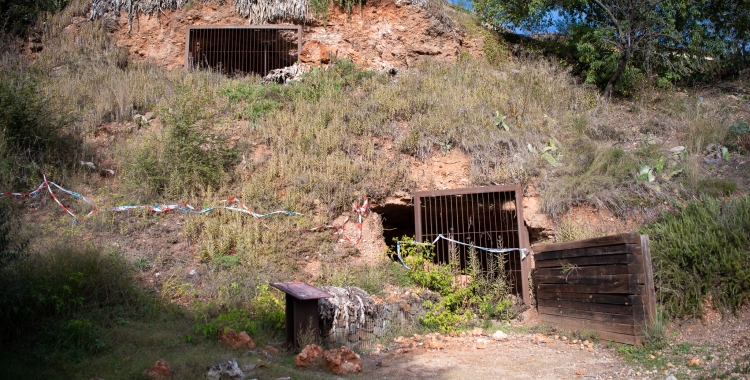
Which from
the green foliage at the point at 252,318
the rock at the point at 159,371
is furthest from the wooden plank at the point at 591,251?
the rock at the point at 159,371

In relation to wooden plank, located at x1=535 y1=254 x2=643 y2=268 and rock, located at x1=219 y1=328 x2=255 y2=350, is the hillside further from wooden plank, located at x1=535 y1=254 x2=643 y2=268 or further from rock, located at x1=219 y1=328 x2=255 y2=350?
wooden plank, located at x1=535 y1=254 x2=643 y2=268

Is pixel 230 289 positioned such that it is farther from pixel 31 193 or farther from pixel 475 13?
pixel 475 13

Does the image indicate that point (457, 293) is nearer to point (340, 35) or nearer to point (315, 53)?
point (315, 53)

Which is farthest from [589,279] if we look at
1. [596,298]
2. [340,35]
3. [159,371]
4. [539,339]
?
[340,35]

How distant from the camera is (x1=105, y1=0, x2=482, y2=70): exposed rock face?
14711mm

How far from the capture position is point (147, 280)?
717cm

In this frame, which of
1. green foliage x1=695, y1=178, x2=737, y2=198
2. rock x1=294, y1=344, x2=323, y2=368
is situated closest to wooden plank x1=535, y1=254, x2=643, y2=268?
green foliage x1=695, y1=178, x2=737, y2=198

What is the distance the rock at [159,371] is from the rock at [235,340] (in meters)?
1.03

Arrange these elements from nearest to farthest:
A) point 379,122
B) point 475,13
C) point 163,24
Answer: point 379,122, point 163,24, point 475,13

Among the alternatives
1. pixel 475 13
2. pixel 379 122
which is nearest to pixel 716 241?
pixel 379 122

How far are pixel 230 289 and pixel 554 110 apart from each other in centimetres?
817

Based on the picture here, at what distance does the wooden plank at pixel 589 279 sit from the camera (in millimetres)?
6102

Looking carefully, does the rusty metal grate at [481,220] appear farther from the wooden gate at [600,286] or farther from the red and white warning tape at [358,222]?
the red and white warning tape at [358,222]

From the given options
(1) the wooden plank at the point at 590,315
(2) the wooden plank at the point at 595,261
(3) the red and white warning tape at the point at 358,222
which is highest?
(3) the red and white warning tape at the point at 358,222
